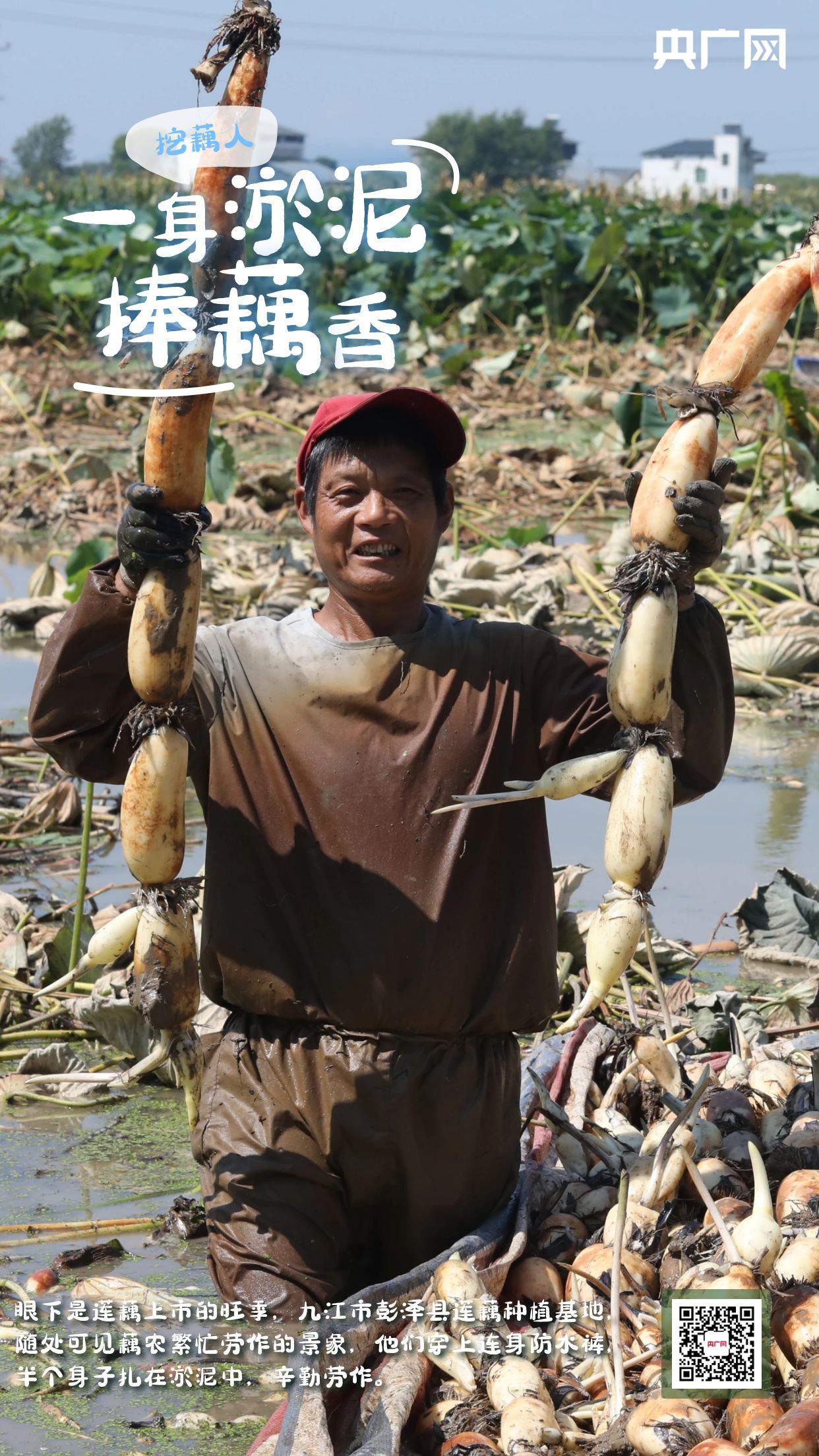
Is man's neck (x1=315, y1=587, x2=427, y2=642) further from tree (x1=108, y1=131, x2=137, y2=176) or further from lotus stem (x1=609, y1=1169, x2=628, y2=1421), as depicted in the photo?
tree (x1=108, y1=131, x2=137, y2=176)

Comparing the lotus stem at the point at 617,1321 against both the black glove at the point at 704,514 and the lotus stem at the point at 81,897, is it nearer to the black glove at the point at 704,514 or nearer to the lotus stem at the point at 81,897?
the black glove at the point at 704,514

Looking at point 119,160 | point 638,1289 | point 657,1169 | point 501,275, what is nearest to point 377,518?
point 657,1169

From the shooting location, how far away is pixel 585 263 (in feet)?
44.8

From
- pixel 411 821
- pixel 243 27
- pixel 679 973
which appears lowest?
pixel 679 973

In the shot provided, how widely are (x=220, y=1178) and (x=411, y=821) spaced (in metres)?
0.62

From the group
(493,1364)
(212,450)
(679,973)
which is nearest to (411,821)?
(493,1364)

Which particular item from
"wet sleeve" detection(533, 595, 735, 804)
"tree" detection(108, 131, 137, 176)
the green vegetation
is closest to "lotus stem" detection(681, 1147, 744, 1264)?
"wet sleeve" detection(533, 595, 735, 804)

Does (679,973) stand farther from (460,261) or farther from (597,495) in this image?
(460,261)

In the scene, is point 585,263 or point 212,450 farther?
point 585,263

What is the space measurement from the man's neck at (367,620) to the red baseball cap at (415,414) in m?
0.23

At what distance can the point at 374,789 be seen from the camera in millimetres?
2553

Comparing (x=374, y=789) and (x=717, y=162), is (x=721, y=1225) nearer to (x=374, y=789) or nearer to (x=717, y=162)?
(x=374, y=789)

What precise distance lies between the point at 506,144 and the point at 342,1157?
8245cm

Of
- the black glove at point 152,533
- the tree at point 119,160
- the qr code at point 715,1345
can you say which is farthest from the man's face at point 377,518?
the tree at point 119,160
